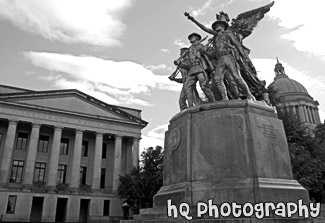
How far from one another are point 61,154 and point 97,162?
576 cm

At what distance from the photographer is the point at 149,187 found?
3266cm

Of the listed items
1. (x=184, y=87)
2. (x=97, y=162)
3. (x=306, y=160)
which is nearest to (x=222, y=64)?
Answer: (x=184, y=87)

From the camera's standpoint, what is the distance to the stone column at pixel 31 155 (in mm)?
37188

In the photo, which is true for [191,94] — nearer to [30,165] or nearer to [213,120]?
[213,120]

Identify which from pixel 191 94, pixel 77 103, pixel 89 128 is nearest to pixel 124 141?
pixel 89 128

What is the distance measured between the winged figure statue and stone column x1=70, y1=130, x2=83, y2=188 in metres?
36.0

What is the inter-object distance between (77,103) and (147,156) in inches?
644

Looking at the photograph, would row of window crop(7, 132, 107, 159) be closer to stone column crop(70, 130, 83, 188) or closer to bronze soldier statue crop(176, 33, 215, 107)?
stone column crop(70, 130, 83, 188)

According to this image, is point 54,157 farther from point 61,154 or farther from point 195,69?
point 195,69

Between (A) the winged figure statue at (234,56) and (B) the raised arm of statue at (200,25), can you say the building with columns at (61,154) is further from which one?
(A) the winged figure statue at (234,56)

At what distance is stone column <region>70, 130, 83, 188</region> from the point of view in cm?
3982

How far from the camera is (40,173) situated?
1596 inches

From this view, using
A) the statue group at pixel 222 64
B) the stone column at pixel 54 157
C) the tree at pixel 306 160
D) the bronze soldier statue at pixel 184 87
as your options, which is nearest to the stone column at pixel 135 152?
the stone column at pixel 54 157

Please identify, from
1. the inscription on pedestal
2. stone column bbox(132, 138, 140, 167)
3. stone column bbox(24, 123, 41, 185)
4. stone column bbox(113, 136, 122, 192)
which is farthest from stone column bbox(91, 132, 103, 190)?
the inscription on pedestal
